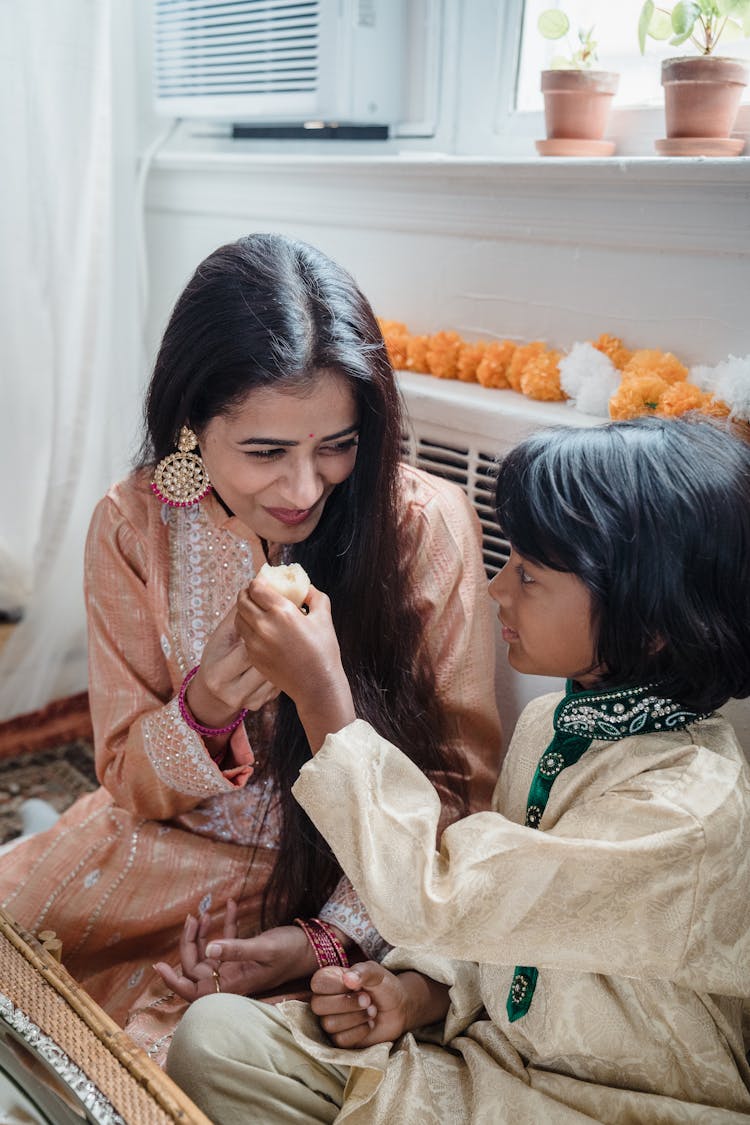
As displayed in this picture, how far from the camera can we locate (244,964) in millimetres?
1251

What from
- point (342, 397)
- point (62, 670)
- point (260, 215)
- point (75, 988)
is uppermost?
point (260, 215)

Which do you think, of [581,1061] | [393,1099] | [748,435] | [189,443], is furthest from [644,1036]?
[189,443]

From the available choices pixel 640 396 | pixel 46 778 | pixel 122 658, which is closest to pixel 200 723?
pixel 122 658

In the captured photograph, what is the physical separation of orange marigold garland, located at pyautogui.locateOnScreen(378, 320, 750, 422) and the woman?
27 cm

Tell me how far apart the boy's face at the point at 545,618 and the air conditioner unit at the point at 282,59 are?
1314 mm

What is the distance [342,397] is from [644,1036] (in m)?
0.72

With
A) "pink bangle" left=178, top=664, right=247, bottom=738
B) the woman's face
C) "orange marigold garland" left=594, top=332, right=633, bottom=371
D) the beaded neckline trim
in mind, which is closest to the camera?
the beaded neckline trim

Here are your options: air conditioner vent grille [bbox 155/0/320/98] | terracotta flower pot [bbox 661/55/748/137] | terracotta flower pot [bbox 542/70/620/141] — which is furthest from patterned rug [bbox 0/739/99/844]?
terracotta flower pot [bbox 661/55/748/137]

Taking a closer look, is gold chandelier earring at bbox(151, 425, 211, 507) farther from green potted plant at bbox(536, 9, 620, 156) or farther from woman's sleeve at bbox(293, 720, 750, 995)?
green potted plant at bbox(536, 9, 620, 156)

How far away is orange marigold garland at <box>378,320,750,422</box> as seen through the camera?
1363 mm

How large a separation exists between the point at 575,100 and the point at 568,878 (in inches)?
47.7

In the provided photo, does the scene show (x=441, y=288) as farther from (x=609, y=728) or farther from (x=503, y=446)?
(x=609, y=728)

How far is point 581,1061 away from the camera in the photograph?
1043mm

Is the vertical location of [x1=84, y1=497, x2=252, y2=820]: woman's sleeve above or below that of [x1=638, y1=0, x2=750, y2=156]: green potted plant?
below
